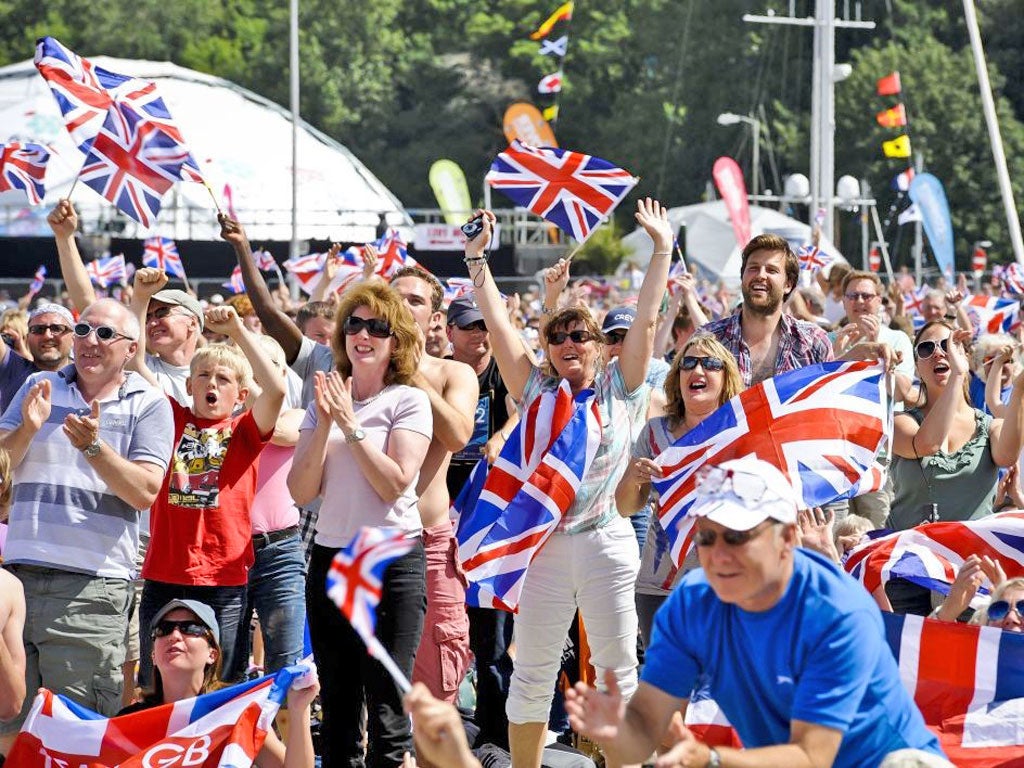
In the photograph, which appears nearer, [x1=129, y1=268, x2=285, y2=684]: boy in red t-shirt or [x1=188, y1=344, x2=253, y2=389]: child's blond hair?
[x1=129, y1=268, x2=285, y2=684]: boy in red t-shirt

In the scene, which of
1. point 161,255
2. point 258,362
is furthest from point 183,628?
point 161,255

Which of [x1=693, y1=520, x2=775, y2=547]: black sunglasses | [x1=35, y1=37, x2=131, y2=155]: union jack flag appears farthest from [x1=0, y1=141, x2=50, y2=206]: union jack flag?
[x1=693, y1=520, x2=775, y2=547]: black sunglasses

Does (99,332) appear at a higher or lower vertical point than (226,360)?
higher

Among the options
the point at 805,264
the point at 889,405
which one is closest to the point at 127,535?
the point at 889,405

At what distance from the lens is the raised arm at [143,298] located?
7.14 meters

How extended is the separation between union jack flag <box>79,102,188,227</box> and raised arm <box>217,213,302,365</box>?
1.96 meters

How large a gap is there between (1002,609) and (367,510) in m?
2.16

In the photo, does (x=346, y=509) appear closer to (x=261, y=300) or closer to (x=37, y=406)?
(x=37, y=406)

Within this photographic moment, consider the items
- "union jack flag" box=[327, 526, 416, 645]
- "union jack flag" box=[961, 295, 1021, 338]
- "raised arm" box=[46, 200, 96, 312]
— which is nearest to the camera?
"union jack flag" box=[327, 526, 416, 645]

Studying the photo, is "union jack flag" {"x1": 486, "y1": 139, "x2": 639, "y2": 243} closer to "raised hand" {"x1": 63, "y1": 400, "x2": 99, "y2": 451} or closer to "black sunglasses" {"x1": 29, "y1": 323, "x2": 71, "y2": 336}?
"black sunglasses" {"x1": 29, "y1": 323, "x2": 71, "y2": 336}

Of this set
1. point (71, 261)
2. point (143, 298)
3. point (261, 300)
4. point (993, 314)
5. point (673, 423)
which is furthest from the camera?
point (993, 314)

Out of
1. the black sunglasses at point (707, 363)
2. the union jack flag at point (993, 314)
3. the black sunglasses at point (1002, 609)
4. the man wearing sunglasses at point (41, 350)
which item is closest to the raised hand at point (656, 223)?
the black sunglasses at point (707, 363)

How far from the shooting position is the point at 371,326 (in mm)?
6113

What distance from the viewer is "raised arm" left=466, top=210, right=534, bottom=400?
262 inches
